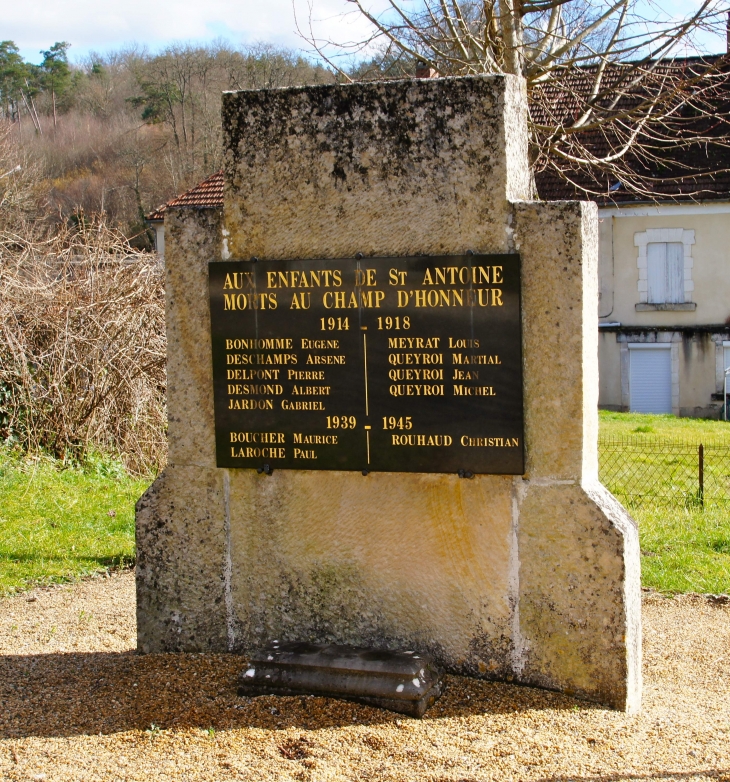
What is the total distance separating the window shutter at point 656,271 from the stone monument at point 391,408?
18.1 metres

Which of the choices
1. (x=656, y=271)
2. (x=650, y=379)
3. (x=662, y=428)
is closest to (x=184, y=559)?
(x=662, y=428)

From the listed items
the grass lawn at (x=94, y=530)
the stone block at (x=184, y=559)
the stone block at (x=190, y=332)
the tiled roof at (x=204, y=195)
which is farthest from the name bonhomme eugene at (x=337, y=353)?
the tiled roof at (x=204, y=195)

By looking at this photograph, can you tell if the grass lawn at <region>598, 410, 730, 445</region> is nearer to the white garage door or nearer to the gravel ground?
the white garage door

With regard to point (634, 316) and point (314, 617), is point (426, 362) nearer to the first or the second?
point (314, 617)

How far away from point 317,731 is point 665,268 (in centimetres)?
1938

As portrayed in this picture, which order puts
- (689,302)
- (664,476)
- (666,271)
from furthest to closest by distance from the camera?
(666,271), (689,302), (664,476)

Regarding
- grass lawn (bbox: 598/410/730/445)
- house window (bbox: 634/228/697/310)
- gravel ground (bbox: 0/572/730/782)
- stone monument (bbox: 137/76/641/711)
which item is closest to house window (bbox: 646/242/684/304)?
house window (bbox: 634/228/697/310)

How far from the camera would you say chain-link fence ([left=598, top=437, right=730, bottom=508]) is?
8211 mm

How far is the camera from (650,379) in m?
20.9

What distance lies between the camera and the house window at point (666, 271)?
20766mm

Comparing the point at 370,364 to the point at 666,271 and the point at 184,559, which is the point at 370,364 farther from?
the point at 666,271

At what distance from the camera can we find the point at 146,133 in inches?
1599

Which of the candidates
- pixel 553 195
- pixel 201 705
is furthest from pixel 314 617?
pixel 553 195

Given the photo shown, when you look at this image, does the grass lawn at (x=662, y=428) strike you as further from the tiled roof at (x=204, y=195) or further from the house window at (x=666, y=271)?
the tiled roof at (x=204, y=195)
